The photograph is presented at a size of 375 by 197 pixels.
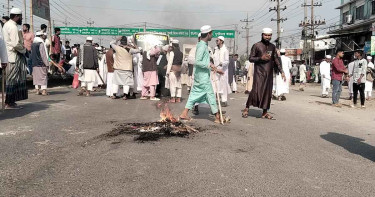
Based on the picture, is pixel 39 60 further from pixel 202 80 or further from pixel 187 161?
pixel 187 161

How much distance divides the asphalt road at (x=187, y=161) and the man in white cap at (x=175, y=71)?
Answer: 4318 millimetres

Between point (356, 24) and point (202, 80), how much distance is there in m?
29.1

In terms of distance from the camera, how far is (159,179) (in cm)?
337

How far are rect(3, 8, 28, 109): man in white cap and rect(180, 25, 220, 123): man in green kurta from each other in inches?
153

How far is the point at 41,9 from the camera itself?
31984 millimetres

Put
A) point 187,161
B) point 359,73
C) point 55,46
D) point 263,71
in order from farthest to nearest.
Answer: point 55,46, point 359,73, point 263,71, point 187,161

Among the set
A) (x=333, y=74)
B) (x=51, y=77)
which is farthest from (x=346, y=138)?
(x=51, y=77)

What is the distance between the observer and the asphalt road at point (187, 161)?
3184 mm

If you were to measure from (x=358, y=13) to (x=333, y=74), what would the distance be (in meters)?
27.2

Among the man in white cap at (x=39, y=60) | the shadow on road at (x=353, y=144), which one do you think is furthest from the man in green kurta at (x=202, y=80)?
the man in white cap at (x=39, y=60)

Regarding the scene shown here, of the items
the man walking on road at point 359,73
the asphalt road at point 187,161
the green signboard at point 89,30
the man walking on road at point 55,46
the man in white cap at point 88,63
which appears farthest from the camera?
the green signboard at point 89,30

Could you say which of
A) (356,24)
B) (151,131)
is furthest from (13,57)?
(356,24)

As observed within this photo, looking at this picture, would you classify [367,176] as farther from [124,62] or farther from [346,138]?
[124,62]

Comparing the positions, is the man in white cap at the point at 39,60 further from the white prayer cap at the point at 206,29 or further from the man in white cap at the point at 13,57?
the white prayer cap at the point at 206,29
